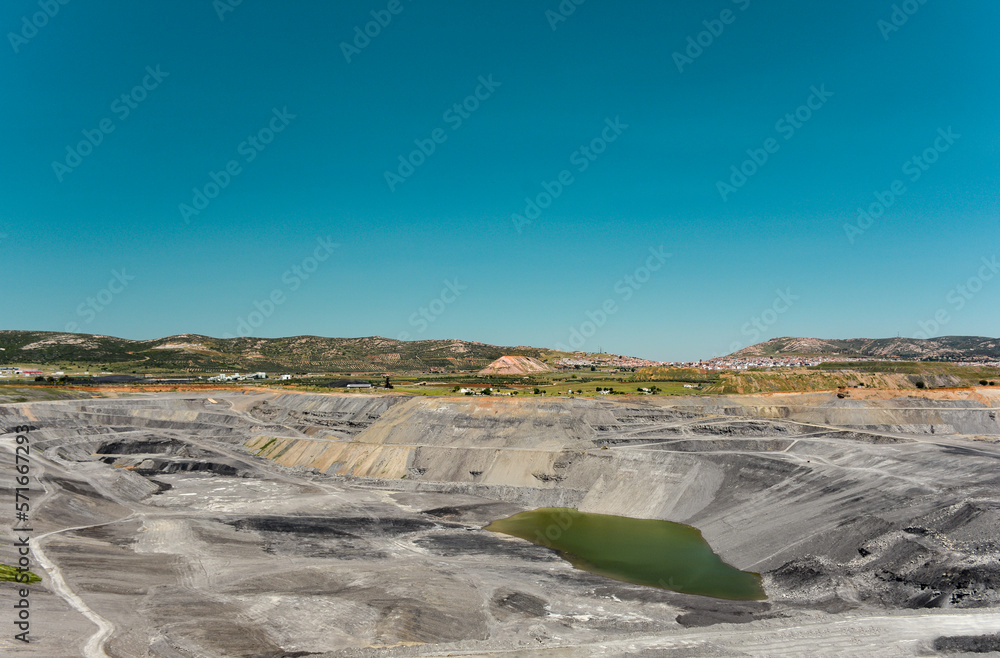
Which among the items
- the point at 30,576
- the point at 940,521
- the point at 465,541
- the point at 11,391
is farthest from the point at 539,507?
the point at 11,391

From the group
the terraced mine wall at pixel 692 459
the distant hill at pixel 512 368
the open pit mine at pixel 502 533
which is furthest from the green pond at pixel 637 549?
the distant hill at pixel 512 368

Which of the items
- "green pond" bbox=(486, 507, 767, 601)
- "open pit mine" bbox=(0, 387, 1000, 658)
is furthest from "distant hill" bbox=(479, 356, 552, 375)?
"green pond" bbox=(486, 507, 767, 601)

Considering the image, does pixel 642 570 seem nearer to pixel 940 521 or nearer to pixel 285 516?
pixel 940 521

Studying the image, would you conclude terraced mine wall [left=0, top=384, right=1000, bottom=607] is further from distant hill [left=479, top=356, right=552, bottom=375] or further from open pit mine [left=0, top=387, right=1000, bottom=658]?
distant hill [left=479, top=356, right=552, bottom=375]

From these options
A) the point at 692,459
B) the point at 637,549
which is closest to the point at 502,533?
the point at 637,549

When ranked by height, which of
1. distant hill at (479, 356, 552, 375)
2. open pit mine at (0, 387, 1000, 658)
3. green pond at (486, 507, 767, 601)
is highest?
distant hill at (479, 356, 552, 375)
